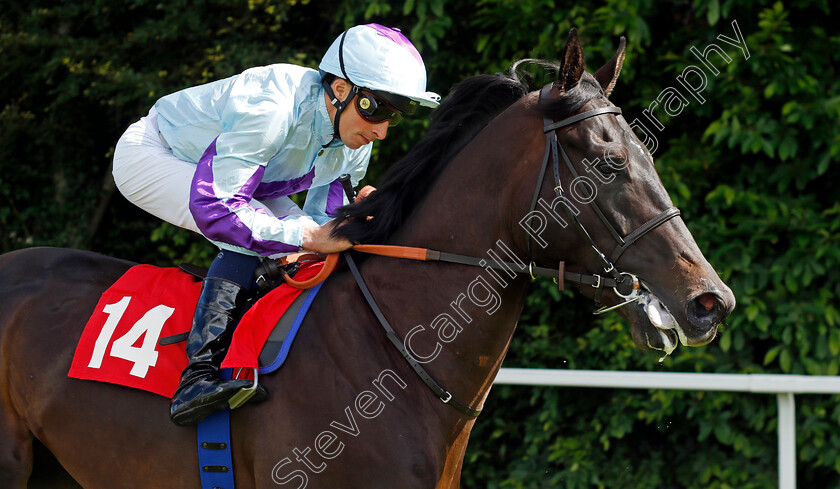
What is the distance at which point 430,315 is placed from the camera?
2348 millimetres

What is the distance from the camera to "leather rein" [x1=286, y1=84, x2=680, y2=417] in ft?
7.02

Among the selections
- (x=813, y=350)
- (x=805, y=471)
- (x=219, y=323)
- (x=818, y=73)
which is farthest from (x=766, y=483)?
(x=219, y=323)

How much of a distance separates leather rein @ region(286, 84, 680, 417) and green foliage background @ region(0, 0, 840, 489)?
2.12m

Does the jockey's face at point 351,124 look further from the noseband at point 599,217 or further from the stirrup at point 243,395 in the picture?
the stirrup at point 243,395

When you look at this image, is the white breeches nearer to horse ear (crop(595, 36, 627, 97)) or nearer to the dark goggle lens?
the dark goggle lens

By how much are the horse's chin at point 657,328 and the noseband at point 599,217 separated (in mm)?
37

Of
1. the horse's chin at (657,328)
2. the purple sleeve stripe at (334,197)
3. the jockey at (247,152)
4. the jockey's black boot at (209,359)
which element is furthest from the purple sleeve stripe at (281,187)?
the horse's chin at (657,328)

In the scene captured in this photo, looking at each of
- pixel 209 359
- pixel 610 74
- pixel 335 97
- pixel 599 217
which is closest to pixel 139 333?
pixel 209 359

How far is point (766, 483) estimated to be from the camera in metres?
4.35

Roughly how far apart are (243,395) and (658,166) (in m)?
3.21

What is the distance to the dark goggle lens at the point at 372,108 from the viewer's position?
2514 mm

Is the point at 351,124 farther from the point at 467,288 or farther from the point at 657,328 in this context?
the point at 657,328

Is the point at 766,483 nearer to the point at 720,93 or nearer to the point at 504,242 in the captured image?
the point at 720,93

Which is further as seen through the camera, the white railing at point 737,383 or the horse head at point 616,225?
the white railing at point 737,383
